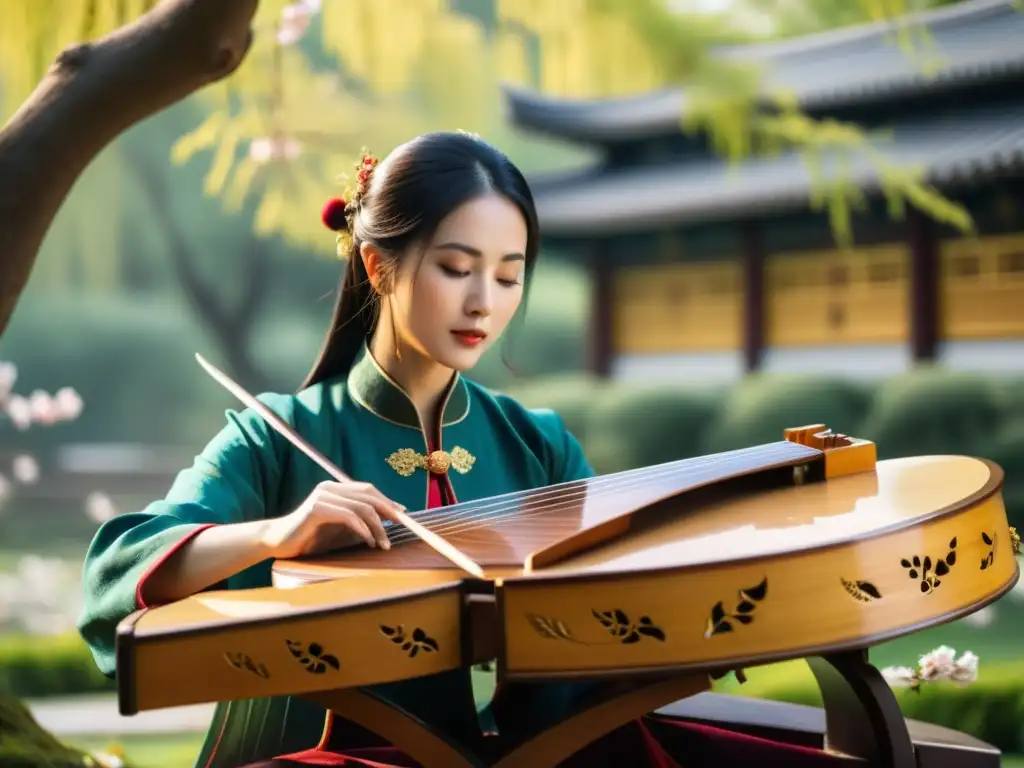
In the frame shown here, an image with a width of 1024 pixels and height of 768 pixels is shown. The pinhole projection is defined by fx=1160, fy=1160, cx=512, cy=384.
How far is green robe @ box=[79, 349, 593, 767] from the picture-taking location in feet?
4.43

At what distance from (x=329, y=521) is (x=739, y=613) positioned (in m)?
0.45

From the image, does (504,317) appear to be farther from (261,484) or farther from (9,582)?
(9,582)

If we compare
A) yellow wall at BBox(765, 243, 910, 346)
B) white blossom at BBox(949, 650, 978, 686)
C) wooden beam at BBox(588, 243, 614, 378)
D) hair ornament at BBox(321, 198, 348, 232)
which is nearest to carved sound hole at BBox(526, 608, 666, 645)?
hair ornament at BBox(321, 198, 348, 232)

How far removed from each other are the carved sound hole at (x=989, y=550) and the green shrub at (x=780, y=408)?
640cm

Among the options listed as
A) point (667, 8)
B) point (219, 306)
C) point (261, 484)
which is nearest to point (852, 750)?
point (261, 484)

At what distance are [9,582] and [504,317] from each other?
35.0ft

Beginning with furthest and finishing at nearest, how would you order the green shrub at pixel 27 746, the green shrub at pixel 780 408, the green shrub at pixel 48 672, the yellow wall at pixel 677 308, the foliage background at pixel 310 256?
the yellow wall at pixel 677 308, the green shrub at pixel 780 408, the foliage background at pixel 310 256, the green shrub at pixel 48 672, the green shrub at pixel 27 746

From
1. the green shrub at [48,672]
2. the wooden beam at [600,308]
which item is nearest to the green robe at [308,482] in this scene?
the green shrub at [48,672]

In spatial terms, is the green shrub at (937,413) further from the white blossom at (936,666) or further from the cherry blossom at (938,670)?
the white blossom at (936,666)

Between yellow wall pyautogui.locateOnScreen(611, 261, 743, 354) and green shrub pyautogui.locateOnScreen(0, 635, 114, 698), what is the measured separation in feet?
17.0

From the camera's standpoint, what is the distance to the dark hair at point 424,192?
1542 mm

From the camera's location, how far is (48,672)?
6383 millimetres

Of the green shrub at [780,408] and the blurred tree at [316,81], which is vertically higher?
the blurred tree at [316,81]

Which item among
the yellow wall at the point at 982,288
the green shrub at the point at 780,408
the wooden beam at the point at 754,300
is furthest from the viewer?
the wooden beam at the point at 754,300
